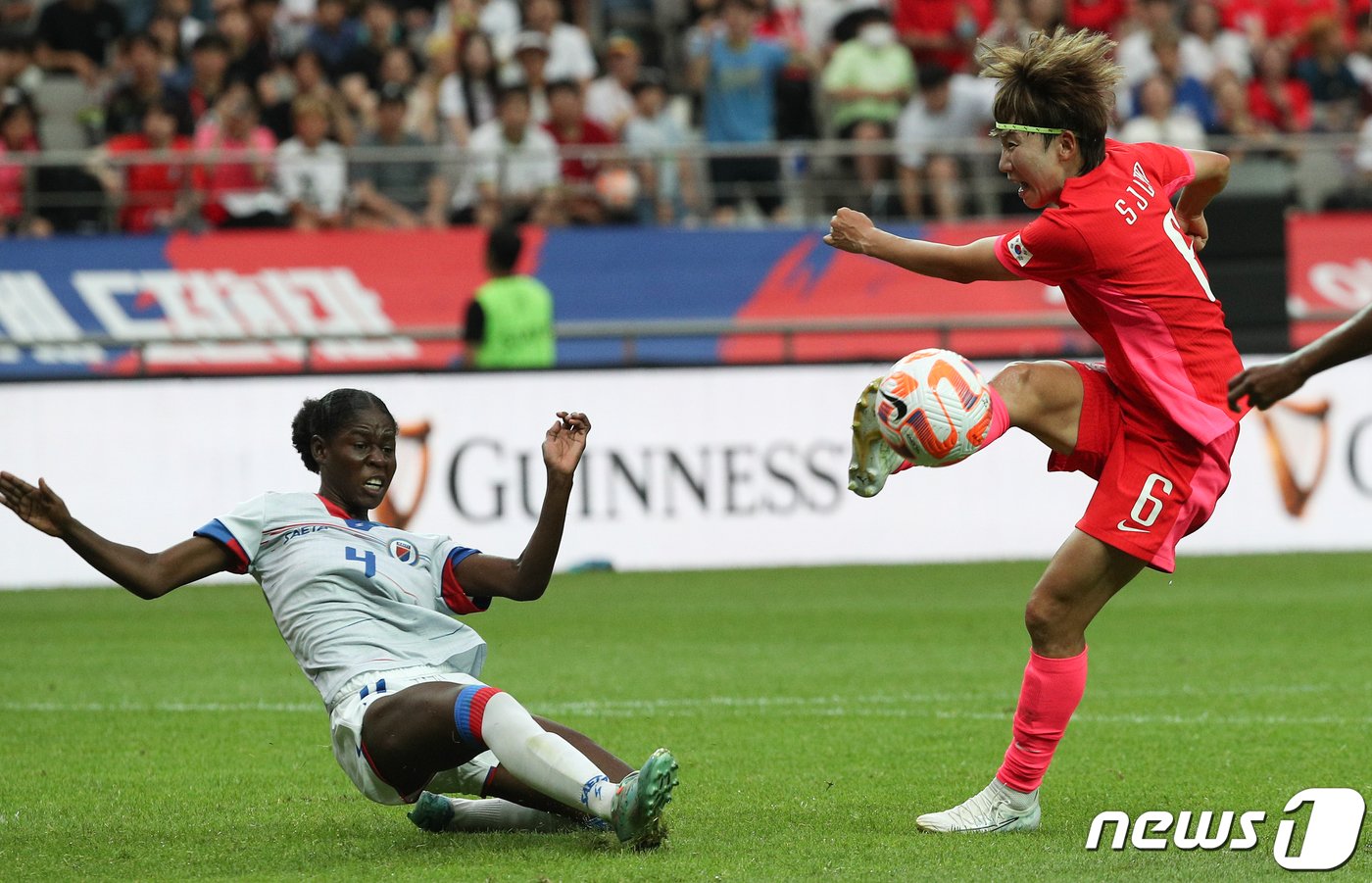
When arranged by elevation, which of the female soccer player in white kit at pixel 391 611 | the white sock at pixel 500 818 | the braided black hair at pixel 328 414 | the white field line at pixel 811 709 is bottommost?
the white field line at pixel 811 709

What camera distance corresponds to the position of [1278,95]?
62.0 feet

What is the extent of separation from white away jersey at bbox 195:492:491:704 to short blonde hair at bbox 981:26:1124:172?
2.03 m

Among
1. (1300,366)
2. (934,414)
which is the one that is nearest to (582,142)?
(934,414)

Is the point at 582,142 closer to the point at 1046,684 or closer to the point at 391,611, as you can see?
the point at 391,611

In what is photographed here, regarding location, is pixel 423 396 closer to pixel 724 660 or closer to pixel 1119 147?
pixel 724 660

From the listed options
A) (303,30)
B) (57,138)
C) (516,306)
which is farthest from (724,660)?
(303,30)

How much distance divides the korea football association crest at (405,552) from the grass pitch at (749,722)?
794mm

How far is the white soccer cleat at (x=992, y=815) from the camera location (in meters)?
5.51

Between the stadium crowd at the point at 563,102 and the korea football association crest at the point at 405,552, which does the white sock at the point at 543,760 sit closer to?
the korea football association crest at the point at 405,552

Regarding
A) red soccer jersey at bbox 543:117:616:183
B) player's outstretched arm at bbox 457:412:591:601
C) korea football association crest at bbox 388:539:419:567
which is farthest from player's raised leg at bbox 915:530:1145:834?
red soccer jersey at bbox 543:117:616:183

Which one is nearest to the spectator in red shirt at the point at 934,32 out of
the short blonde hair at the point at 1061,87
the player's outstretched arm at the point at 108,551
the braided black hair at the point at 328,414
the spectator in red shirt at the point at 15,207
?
the spectator in red shirt at the point at 15,207

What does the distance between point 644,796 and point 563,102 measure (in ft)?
41.1

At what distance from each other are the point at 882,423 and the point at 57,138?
12.8 metres

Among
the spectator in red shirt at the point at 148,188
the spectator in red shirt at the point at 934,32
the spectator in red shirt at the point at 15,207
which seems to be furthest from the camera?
the spectator in red shirt at the point at 934,32
